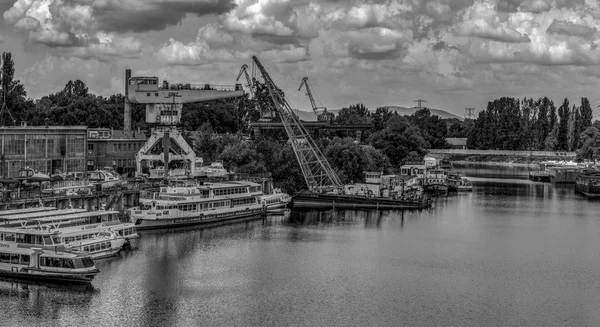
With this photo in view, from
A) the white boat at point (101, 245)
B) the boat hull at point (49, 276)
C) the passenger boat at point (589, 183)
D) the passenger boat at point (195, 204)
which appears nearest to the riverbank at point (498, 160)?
the passenger boat at point (589, 183)

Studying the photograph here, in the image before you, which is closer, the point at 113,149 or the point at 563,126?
the point at 113,149

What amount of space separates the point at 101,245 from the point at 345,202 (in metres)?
31.6

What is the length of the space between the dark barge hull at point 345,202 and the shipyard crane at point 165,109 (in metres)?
9.60

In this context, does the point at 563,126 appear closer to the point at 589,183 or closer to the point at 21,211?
the point at 589,183

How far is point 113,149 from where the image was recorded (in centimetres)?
6906

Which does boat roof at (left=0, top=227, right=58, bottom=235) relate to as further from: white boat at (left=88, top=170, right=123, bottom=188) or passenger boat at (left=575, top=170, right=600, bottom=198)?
passenger boat at (left=575, top=170, right=600, bottom=198)

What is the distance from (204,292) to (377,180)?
40.1 meters

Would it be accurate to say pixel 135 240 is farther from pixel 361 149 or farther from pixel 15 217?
pixel 361 149

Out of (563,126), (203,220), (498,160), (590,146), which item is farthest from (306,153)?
(498,160)

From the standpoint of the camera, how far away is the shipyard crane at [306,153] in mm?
75375

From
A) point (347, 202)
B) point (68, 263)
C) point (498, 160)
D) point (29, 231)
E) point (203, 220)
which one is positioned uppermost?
point (498, 160)

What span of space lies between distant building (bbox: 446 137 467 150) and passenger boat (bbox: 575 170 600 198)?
Answer: 2838 inches

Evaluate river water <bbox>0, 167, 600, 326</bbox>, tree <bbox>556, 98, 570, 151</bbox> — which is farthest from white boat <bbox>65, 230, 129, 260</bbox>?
tree <bbox>556, 98, 570, 151</bbox>

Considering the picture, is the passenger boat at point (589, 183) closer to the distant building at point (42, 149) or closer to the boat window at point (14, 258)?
the distant building at point (42, 149)
